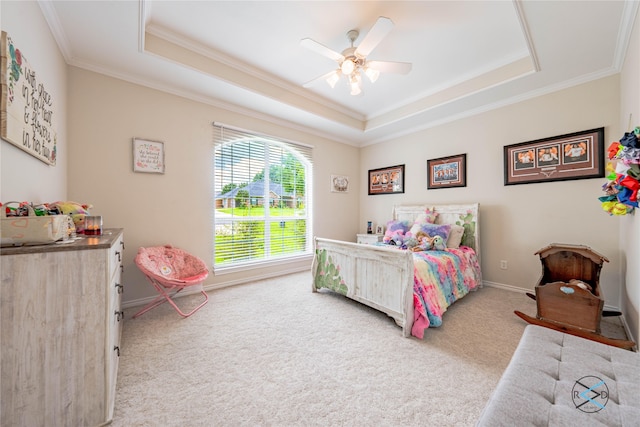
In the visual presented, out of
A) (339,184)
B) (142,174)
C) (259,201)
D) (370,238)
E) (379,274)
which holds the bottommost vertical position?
(379,274)

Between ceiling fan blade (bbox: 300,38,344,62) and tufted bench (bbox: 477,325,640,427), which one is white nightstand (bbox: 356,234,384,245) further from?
tufted bench (bbox: 477,325,640,427)

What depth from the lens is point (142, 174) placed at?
9.17ft

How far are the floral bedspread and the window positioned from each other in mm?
2250

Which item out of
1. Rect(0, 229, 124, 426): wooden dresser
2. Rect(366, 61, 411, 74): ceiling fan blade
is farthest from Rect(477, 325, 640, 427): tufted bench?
Rect(366, 61, 411, 74): ceiling fan blade

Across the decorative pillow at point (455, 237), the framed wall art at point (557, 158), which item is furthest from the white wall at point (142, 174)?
the framed wall art at point (557, 158)

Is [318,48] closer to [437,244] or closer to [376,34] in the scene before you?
[376,34]

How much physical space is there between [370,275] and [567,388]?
1653 mm

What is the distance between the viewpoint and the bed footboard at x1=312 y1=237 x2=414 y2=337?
214cm

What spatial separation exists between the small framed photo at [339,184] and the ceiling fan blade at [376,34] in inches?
104

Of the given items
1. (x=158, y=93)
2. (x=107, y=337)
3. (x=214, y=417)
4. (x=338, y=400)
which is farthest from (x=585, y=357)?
(x=158, y=93)

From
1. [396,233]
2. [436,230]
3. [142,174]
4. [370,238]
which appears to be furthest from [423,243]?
[142,174]

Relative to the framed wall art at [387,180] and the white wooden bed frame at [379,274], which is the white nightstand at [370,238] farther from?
the white wooden bed frame at [379,274]

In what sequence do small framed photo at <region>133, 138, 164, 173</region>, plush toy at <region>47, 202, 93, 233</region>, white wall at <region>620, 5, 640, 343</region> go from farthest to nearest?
small framed photo at <region>133, 138, 164, 173</region> < white wall at <region>620, 5, 640, 343</region> < plush toy at <region>47, 202, 93, 233</region>

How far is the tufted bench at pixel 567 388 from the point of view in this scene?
2.54ft
